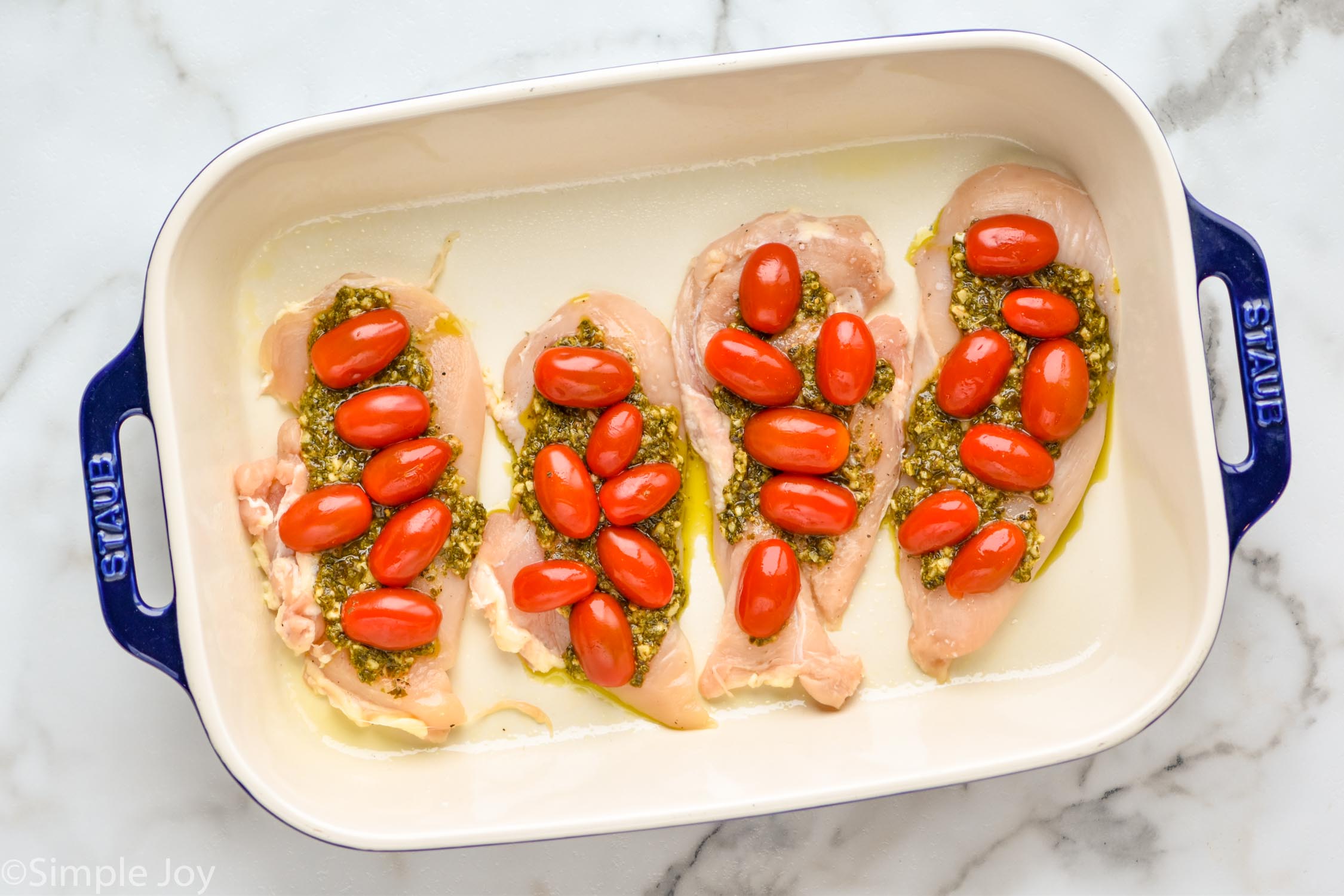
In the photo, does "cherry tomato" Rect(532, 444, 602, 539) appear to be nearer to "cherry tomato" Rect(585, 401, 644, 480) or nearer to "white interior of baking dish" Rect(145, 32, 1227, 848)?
"cherry tomato" Rect(585, 401, 644, 480)

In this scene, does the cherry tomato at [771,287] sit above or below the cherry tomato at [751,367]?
above

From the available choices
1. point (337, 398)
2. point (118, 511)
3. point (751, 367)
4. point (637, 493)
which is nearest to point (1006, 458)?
point (751, 367)

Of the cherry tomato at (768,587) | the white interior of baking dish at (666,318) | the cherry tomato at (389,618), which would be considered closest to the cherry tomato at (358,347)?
the white interior of baking dish at (666,318)

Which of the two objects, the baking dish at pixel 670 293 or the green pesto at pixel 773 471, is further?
the green pesto at pixel 773 471

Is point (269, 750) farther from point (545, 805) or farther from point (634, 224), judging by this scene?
point (634, 224)

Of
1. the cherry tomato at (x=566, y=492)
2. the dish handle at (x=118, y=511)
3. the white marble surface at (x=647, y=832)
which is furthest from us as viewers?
the white marble surface at (x=647, y=832)

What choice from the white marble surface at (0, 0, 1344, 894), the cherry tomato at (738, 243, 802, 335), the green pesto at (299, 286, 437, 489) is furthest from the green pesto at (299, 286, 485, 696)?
the cherry tomato at (738, 243, 802, 335)

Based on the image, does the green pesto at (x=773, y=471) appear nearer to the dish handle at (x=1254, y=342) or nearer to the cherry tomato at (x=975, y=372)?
the cherry tomato at (x=975, y=372)
